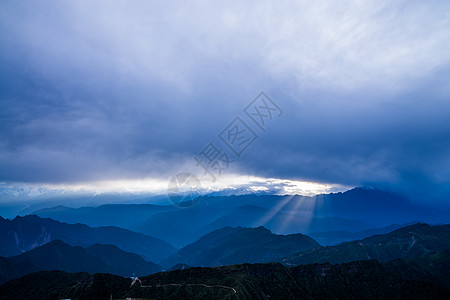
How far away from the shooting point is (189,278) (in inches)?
6102

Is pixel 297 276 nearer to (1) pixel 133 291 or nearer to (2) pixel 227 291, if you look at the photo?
(2) pixel 227 291

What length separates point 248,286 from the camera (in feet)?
476

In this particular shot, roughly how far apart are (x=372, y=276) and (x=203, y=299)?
14413 cm

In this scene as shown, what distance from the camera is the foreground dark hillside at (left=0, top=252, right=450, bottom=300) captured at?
14338cm

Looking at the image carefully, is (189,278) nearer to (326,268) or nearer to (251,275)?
(251,275)

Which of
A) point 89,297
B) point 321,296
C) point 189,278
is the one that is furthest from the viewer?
point 321,296

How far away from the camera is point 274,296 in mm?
160625

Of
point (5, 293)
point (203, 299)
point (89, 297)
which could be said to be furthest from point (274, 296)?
point (5, 293)

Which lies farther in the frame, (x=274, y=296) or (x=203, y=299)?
(x=274, y=296)

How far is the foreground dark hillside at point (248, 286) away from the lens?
14338 centimetres

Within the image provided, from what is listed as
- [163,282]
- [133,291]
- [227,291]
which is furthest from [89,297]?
[227,291]

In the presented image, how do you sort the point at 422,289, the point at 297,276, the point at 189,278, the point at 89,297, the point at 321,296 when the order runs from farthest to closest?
the point at 297,276 → the point at 321,296 → the point at 422,289 → the point at 189,278 → the point at 89,297

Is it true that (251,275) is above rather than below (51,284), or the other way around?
above

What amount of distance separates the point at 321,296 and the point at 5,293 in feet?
799
